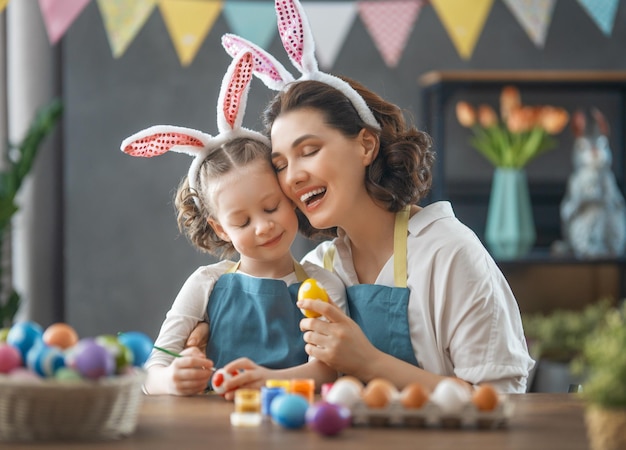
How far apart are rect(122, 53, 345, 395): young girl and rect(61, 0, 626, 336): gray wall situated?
2.88 metres

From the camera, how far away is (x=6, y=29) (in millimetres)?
4645

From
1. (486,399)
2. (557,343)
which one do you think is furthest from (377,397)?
(557,343)

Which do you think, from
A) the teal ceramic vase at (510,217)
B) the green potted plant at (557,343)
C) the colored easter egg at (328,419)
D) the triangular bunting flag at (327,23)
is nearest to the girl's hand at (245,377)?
the colored easter egg at (328,419)

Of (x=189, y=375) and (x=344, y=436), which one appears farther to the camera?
(x=189, y=375)

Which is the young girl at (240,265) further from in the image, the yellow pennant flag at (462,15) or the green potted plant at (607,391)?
the yellow pennant flag at (462,15)

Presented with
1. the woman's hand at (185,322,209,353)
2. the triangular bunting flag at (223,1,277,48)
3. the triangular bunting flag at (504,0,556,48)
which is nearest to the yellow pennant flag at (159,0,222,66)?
the triangular bunting flag at (223,1,277,48)

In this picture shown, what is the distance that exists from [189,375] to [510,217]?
10.6 feet

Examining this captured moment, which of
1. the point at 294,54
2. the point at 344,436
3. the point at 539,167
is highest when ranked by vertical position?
the point at 539,167

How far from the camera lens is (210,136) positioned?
2.15m

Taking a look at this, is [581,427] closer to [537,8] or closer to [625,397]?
[625,397]

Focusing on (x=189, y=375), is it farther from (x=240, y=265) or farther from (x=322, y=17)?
(x=322, y=17)

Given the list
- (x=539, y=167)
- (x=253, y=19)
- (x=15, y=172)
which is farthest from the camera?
(x=539, y=167)

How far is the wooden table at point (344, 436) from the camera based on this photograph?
1.30 meters

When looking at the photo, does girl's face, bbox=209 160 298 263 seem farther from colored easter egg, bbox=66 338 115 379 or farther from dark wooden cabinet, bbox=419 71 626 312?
dark wooden cabinet, bbox=419 71 626 312
